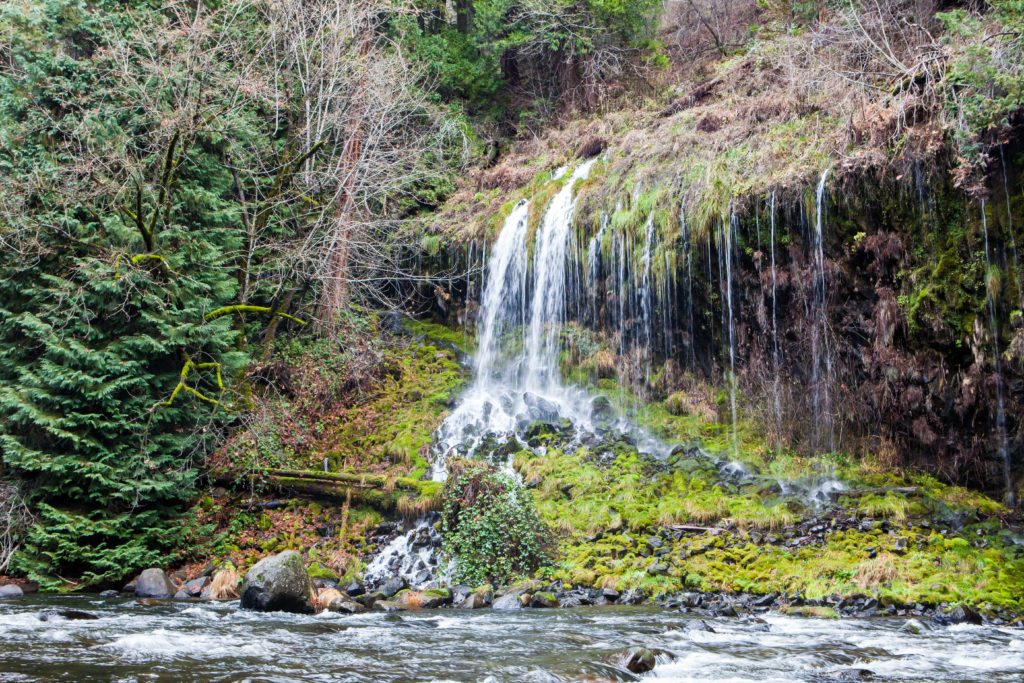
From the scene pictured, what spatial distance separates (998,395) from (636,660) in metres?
6.84

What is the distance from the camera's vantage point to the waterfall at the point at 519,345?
13188mm

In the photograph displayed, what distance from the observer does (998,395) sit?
9.58 metres

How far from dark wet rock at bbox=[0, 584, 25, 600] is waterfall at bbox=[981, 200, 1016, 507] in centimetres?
1293

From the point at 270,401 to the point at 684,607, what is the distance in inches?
320

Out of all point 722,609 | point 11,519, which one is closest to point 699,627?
point 722,609

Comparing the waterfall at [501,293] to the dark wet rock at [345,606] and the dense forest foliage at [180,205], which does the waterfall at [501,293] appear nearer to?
the dense forest foliage at [180,205]

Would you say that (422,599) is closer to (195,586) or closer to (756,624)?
(195,586)

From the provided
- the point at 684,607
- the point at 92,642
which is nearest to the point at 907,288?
the point at 684,607

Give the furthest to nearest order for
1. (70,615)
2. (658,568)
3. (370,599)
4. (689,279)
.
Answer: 1. (689,279)
2. (370,599)
3. (658,568)
4. (70,615)

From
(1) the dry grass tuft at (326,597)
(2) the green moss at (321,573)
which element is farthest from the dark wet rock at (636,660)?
(2) the green moss at (321,573)

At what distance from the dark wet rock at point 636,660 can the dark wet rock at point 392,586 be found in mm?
4363

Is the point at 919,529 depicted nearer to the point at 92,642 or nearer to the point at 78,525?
the point at 92,642

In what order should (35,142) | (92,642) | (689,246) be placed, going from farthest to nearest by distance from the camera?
(689,246) → (35,142) → (92,642)

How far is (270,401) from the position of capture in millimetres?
13078
